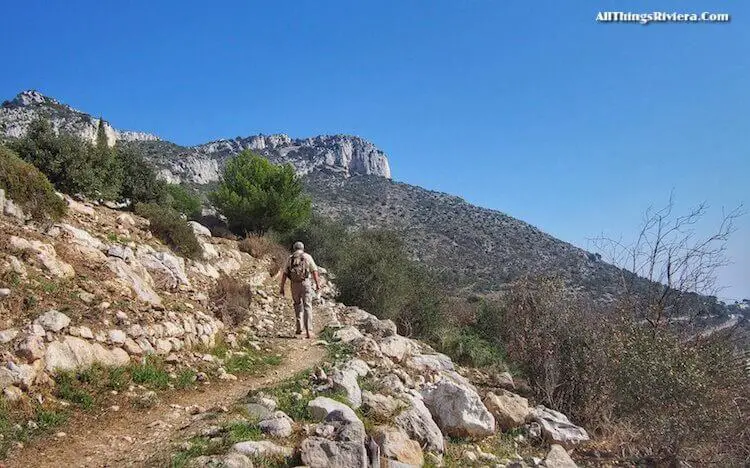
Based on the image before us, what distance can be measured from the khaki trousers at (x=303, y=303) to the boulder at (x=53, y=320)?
4708mm

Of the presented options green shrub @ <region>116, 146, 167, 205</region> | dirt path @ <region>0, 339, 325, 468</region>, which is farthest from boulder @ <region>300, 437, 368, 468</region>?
green shrub @ <region>116, 146, 167, 205</region>

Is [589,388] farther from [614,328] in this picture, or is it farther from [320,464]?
[320,464]

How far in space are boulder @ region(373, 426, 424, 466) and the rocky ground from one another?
2cm

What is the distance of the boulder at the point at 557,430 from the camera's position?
7.65 metres

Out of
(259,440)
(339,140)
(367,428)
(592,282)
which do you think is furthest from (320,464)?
(339,140)

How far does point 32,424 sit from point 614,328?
9.18 meters

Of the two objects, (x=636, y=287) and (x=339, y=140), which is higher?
(x=339, y=140)

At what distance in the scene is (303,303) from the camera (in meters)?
9.98

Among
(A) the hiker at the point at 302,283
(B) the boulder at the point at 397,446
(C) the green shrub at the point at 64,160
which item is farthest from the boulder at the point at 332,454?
(C) the green shrub at the point at 64,160

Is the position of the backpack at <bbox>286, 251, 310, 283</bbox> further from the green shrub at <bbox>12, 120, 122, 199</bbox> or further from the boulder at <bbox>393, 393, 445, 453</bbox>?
the green shrub at <bbox>12, 120, 122, 199</bbox>

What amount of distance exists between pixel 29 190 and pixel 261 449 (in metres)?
7.49

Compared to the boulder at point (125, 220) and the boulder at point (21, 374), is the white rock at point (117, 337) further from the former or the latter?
the boulder at point (125, 220)

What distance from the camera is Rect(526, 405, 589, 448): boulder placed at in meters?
7.65

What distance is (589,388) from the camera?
9727 millimetres
